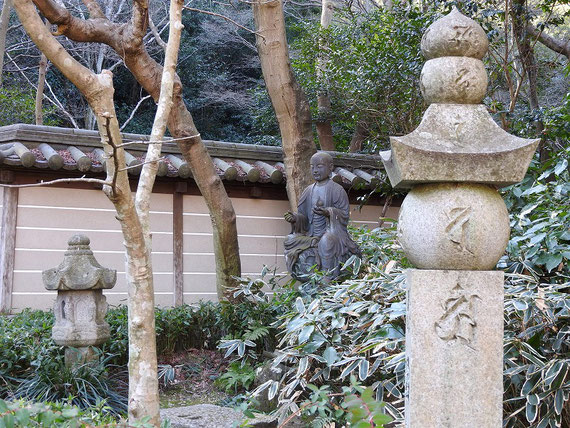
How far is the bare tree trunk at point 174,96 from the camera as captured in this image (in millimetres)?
6914

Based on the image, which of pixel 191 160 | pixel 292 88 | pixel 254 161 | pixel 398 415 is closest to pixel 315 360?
pixel 398 415

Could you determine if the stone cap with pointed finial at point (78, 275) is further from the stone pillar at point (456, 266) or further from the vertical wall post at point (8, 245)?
the stone pillar at point (456, 266)

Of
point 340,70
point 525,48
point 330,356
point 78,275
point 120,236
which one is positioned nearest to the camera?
point 330,356

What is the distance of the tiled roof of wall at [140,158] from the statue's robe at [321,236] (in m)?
1.95

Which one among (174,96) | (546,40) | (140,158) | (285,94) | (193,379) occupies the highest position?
(546,40)

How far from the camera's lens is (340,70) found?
1109cm

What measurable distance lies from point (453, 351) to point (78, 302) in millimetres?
4425

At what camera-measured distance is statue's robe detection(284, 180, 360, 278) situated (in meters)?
6.87

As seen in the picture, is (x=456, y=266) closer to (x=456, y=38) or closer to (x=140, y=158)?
(x=456, y=38)

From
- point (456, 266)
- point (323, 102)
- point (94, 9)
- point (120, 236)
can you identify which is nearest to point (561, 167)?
point (456, 266)

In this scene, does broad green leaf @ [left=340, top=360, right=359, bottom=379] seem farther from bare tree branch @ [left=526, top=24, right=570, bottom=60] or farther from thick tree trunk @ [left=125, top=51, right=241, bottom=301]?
bare tree branch @ [left=526, top=24, right=570, bottom=60]

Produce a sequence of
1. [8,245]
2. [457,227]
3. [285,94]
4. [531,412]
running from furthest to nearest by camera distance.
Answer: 1. [285,94]
2. [8,245]
3. [531,412]
4. [457,227]

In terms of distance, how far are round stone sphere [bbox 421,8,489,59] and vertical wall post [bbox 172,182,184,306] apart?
22.8ft

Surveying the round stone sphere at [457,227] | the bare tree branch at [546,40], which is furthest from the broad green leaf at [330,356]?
the bare tree branch at [546,40]
